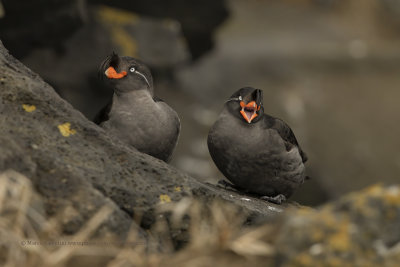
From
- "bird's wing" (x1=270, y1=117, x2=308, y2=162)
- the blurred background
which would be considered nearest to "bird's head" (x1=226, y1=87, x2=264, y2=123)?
"bird's wing" (x1=270, y1=117, x2=308, y2=162)

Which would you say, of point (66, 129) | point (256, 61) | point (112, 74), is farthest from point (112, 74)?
point (256, 61)

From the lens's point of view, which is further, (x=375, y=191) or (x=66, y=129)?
(x=66, y=129)

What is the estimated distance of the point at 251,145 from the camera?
5809 mm

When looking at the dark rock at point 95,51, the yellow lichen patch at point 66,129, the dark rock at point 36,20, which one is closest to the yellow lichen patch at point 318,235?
the yellow lichen patch at point 66,129

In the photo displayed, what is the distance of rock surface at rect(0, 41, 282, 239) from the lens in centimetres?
409

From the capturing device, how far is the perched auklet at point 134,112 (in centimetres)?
566

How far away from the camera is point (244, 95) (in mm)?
5781

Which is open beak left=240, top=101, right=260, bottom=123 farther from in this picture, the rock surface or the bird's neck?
the rock surface

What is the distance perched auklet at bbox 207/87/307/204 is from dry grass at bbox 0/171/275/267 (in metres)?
1.99

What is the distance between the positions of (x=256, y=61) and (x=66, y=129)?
15.4 metres

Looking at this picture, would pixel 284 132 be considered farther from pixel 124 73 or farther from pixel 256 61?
pixel 256 61

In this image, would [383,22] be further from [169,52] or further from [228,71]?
[169,52]

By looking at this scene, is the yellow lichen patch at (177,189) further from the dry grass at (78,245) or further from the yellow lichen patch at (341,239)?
the yellow lichen patch at (341,239)

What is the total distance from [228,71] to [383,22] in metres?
7.51
